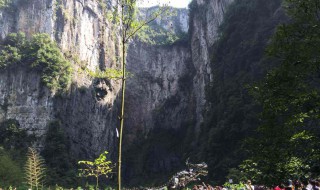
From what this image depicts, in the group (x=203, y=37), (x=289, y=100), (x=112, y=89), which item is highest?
(x=203, y=37)

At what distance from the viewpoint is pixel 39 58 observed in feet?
135

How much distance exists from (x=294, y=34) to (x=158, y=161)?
133 feet

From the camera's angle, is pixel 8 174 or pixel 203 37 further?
pixel 203 37

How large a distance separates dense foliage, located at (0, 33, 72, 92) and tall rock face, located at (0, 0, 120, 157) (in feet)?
3.58

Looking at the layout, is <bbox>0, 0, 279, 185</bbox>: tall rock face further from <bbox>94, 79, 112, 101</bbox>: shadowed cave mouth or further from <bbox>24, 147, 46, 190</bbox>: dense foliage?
<bbox>24, 147, 46, 190</bbox>: dense foliage

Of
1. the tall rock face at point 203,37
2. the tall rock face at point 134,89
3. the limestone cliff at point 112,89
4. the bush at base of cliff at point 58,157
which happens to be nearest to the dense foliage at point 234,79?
the tall rock face at point 134,89

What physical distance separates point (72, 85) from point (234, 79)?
22.8 metres

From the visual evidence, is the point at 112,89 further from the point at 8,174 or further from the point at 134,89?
the point at 8,174

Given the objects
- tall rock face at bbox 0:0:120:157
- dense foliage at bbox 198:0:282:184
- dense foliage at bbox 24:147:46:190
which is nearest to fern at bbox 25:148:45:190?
dense foliage at bbox 24:147:46:190

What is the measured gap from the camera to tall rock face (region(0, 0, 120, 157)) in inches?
1570

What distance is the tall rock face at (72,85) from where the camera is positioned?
1570 inches

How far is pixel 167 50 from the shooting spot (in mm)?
57562

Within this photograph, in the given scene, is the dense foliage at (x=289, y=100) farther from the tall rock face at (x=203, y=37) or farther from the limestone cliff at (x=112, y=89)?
the limestone cliff at (x=112, y=89)

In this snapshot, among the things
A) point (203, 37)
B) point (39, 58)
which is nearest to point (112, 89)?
point (39, 58)
